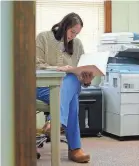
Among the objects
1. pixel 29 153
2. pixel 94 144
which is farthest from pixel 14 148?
pixel 94 144

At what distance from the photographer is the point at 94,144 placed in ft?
10.2

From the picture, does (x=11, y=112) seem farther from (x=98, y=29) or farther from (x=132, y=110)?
(x=98, y=29)

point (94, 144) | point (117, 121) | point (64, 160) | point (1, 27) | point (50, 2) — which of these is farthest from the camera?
point (50, 2)

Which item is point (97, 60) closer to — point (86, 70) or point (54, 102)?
point (86, 70)

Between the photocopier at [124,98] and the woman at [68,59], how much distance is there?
2.70 feet

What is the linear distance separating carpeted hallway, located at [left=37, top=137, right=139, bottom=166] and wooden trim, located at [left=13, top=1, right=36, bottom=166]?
5.93 feet

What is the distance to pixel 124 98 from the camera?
326 cm

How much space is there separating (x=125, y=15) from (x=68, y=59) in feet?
5.44

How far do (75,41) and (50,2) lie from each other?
1.30 meters

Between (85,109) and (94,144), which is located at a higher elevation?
(85,109)

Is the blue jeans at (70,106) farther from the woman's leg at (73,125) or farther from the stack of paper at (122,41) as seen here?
the stack of paper at (122,41)

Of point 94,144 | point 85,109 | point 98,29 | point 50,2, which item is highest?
point 50,2

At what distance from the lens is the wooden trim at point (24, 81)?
1.77ft

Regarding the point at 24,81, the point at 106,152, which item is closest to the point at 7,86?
the point at 24,81
